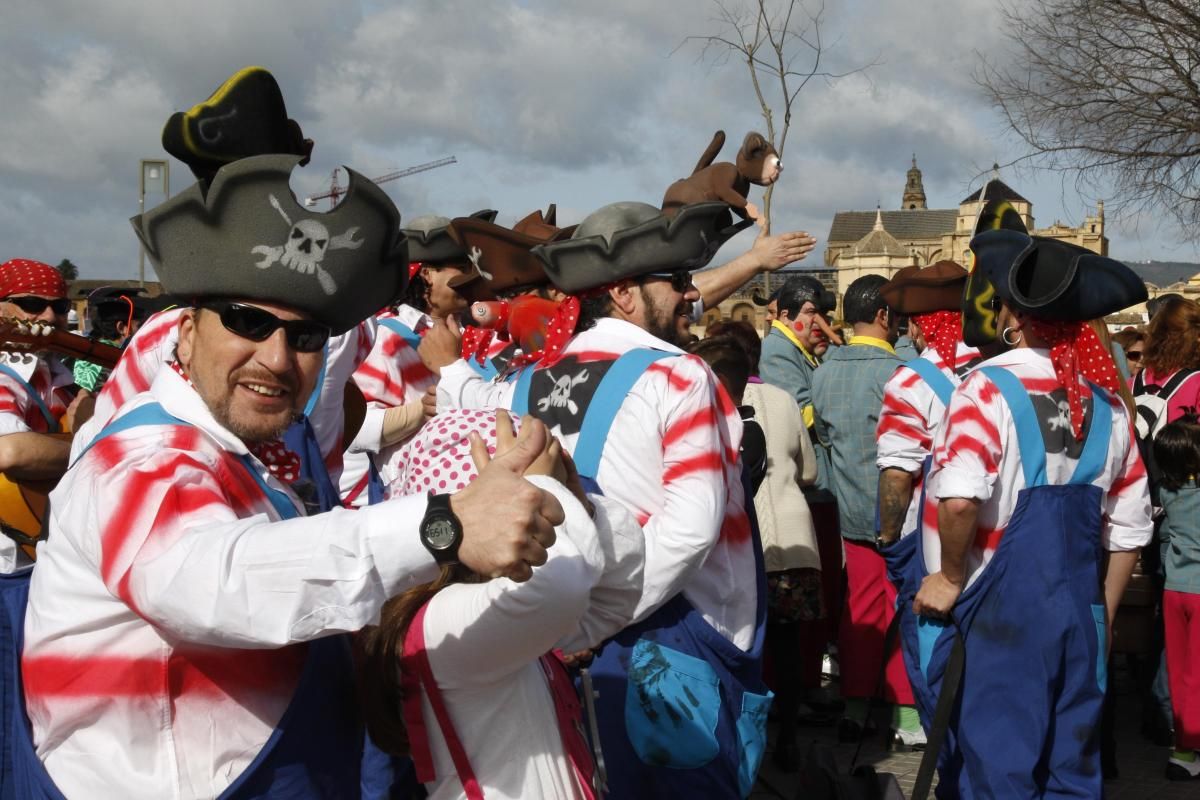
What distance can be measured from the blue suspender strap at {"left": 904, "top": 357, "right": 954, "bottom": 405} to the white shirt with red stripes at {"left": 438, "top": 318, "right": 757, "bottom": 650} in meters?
2.62

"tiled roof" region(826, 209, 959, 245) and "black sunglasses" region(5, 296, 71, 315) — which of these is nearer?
"black sunglasses" region(5, 296, 71, 315)

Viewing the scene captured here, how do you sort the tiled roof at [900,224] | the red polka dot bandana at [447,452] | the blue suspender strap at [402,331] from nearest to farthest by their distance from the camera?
the red polka dot bandana at [447,452], the blue suspender strap at [402,331], the tiled roof at [900,224]

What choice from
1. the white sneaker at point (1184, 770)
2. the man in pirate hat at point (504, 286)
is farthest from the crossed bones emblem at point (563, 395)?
the white sneaker at point (1184, 770)

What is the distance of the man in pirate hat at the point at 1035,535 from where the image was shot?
4.05 metres

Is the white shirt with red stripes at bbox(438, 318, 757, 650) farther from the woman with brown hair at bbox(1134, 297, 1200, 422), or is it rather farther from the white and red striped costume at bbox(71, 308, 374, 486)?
the woman with brown hair at bbox(1134, 297, 1200, 422)

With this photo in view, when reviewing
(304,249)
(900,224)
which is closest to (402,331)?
(304,249)

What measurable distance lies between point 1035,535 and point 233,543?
3.17 meters

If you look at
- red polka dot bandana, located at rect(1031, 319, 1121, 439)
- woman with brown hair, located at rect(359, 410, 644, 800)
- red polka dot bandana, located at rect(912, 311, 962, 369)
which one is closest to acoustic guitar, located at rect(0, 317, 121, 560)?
woman with brown hair, located at rect(359, 410, 644, 800)

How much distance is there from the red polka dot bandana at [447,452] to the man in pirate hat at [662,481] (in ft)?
1.92

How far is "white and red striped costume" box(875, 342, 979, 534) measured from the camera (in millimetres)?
5914

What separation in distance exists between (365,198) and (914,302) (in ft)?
16.3

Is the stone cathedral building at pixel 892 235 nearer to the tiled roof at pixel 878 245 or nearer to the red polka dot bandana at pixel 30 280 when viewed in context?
the tiled roof at pixel 878 245

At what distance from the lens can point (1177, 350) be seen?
21.7ft

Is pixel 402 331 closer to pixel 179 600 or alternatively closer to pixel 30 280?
pixel 30 280
